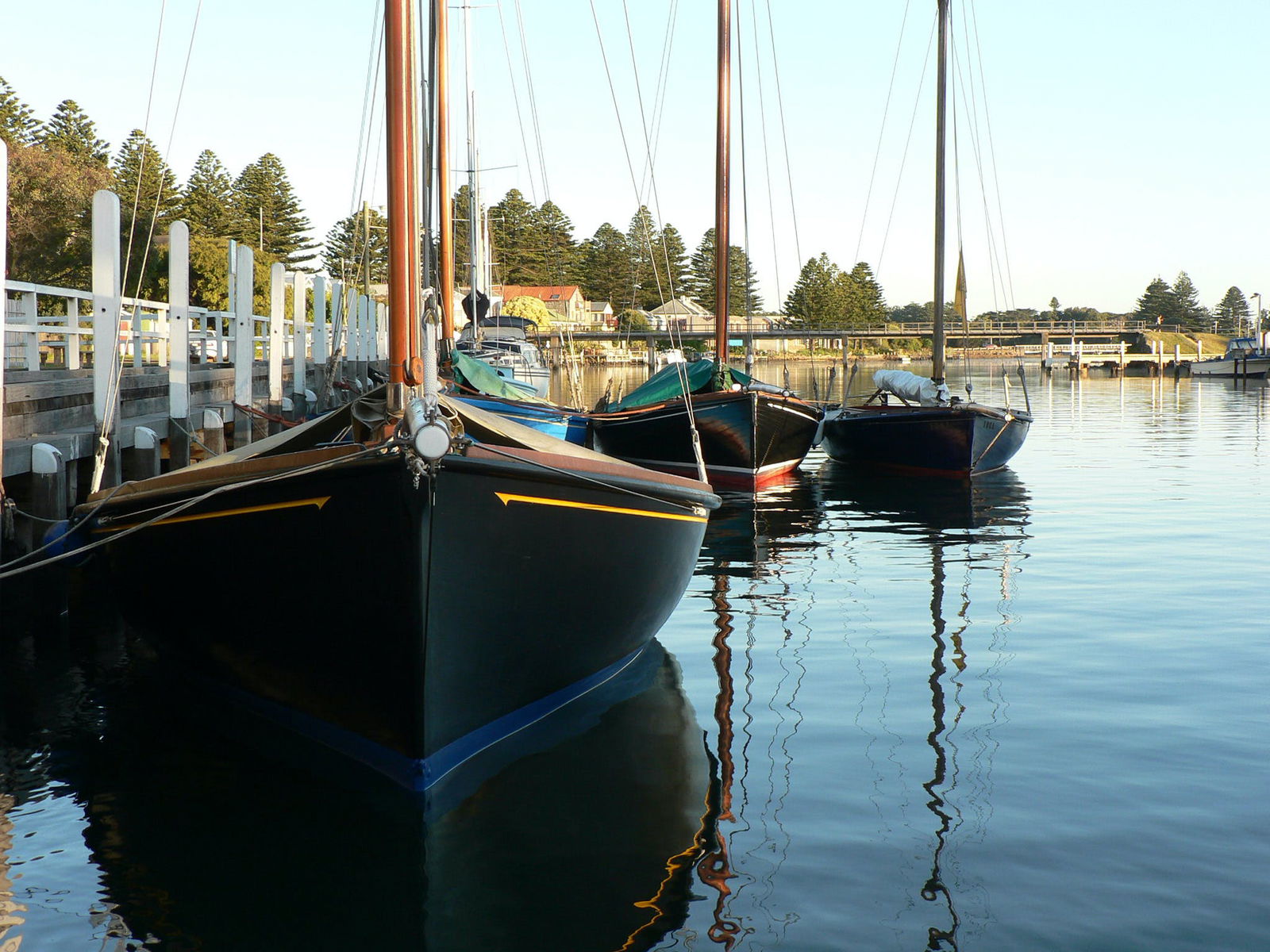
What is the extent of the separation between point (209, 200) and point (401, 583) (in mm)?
89861

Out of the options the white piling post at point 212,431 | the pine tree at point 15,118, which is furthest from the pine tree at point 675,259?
the white piling post at point 212,431

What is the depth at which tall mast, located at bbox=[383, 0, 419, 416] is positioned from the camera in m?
6.27

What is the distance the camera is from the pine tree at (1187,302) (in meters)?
179

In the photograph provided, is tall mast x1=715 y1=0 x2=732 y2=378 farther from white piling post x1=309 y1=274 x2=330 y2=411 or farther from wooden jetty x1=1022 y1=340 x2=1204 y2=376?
wooden jetty x1=1022 y1=340 x2=1204 y2=376

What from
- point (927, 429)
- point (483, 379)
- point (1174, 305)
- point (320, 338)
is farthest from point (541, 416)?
point (1174, 305)

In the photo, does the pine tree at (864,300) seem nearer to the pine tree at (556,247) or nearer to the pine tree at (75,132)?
the pine tree at (556,247)

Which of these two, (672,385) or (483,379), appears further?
(672,385)

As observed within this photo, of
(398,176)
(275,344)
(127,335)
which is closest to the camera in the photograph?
(398,176)

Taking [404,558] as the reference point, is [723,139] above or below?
above

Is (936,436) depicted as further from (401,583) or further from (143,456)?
(401,583)

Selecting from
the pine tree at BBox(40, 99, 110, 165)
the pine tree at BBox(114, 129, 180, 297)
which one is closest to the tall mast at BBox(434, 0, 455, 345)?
the pine tree at BBox(114, 129, 180, 297)

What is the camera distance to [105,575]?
7801 millimetres

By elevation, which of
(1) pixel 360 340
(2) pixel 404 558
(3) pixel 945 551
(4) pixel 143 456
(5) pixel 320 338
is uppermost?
(1) pixel 360 340

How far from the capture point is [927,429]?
2114 centimetres
